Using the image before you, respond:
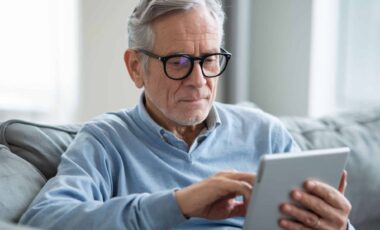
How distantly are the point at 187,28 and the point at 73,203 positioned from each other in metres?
0.49

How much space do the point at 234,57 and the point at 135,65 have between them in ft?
5.02

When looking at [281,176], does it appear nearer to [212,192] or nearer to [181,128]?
[212,192]

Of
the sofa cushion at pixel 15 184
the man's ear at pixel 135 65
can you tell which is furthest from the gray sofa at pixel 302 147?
the man's ear at pixel 135 65

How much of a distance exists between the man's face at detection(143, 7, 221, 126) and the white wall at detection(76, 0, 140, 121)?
1.28m

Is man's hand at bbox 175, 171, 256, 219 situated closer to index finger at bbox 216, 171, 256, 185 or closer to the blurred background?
index finger at bbox 216, 171, 256, 185

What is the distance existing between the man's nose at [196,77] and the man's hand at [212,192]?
0.31 meters

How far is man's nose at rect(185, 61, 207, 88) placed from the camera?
4.70 ft

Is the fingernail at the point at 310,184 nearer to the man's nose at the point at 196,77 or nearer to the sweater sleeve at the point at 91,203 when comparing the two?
the sweater sleeve at the point at 91,203

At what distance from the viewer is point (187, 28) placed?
56.5 inches

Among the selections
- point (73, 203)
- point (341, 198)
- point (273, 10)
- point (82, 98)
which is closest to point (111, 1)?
point (82, 98)

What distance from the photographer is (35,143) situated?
60.1 inches

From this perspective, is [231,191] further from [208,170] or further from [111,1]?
[111,1]

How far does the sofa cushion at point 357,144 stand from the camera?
1.88m

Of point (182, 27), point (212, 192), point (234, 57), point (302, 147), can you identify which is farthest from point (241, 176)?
point (234, 57)
